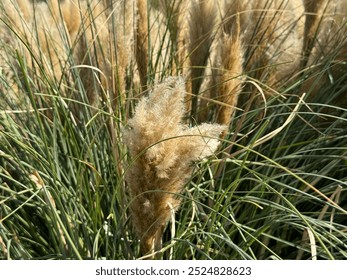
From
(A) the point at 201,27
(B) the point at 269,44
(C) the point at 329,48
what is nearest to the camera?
(A) the point at 201,27

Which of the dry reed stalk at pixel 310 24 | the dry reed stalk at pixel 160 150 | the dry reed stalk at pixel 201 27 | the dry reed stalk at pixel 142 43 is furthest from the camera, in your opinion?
the dry reed stalk at pixel 310 24

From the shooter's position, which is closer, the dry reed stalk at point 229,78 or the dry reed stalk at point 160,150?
the dry reed stalk at point 160,150

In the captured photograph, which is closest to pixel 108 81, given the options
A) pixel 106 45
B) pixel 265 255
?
pixel 106 45

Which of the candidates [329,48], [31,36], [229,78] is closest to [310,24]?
[329,48]

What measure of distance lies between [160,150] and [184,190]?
1.57 feet

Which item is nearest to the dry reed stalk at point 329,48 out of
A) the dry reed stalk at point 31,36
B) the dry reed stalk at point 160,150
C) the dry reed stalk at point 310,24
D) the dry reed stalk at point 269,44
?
the dry reed stalk at point 310,24

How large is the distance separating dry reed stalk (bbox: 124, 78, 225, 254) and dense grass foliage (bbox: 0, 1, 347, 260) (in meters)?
0.18

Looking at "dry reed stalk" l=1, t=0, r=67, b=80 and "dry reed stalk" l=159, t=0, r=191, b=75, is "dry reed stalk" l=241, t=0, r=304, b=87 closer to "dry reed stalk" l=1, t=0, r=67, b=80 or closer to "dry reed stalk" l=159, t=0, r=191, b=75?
"dry reed stalk" l=159, t=0, r=191, b=75

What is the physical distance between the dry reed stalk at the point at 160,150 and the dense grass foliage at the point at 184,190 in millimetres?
183

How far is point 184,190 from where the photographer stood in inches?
94.7

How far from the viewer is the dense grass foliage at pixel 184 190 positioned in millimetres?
2420

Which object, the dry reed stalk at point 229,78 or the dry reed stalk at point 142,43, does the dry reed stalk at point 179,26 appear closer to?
the dry reed stalk at point 142,43

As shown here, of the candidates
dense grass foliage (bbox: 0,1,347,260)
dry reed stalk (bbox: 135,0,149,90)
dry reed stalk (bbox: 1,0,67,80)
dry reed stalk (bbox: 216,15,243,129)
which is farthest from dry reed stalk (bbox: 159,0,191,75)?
dry reed stalk (bbox: 1,0,67,80)

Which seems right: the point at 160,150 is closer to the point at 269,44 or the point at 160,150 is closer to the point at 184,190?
the point at 184,190
